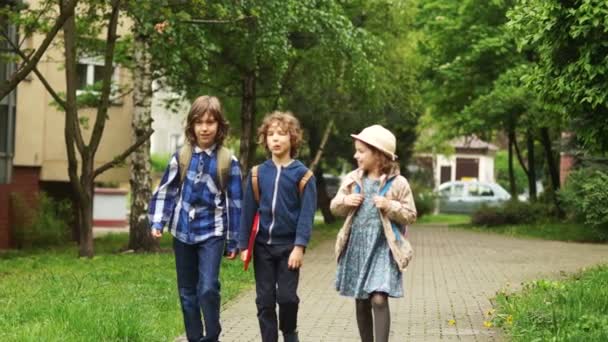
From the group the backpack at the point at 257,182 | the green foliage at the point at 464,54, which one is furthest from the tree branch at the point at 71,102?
the green foliage at the point at 464,54

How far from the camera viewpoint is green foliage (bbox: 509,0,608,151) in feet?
34.8

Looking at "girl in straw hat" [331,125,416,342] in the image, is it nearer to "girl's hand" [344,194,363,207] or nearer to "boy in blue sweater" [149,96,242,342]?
"girl's hand" [344,194,363,207]

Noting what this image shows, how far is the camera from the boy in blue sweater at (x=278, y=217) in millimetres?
7988

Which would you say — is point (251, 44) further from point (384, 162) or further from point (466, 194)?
point (466, 194)

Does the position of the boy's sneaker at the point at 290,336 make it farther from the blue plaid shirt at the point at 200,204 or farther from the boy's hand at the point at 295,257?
the blue plaid shirt at the point at 200,204

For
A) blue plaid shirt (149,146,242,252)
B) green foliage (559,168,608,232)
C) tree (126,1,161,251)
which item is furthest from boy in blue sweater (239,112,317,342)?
tree (126,1,161,251)

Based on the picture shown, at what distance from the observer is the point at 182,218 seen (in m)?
8.12

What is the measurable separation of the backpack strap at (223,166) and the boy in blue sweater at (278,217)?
7.2 inches

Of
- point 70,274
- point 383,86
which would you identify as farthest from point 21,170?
point 70,274

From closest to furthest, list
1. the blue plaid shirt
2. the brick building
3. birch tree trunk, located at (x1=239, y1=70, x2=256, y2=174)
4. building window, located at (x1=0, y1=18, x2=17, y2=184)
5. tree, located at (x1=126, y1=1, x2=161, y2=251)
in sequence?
the blue plaid shirt, tree, located at (x1=126, y1=1, x2=161, y2=251), birch tree trunk, located at (x1=239, y1=70, x2=256, y2=174), building window, located at (x1=0, y1=18, x2=17, y2=184), the brick building

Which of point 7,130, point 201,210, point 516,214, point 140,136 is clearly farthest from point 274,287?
point 516,214

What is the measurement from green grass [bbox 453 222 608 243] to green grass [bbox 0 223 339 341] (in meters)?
10.9

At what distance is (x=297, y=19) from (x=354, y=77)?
3.62 metres

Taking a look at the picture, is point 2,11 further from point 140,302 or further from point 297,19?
point 140,302
